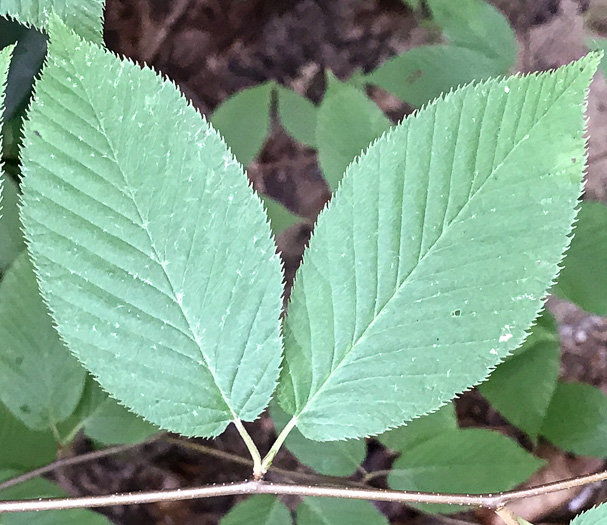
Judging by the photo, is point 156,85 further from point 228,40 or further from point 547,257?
point 228,40

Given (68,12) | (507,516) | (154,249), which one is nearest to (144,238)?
(154,249)

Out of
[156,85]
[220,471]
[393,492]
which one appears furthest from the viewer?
[220,471]

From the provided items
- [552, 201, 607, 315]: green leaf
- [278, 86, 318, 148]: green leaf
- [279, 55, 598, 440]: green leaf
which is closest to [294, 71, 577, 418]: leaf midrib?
[279, 55, 598, 440]: green leaf

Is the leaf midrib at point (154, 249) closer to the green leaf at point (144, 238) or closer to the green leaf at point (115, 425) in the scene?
the green leaf at point (144, 238)

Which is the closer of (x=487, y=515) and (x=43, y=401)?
(x=43, y=401)

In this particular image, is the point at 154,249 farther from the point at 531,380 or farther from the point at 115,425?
the point at 531,380

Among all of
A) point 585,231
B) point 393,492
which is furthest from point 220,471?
point 585,231
